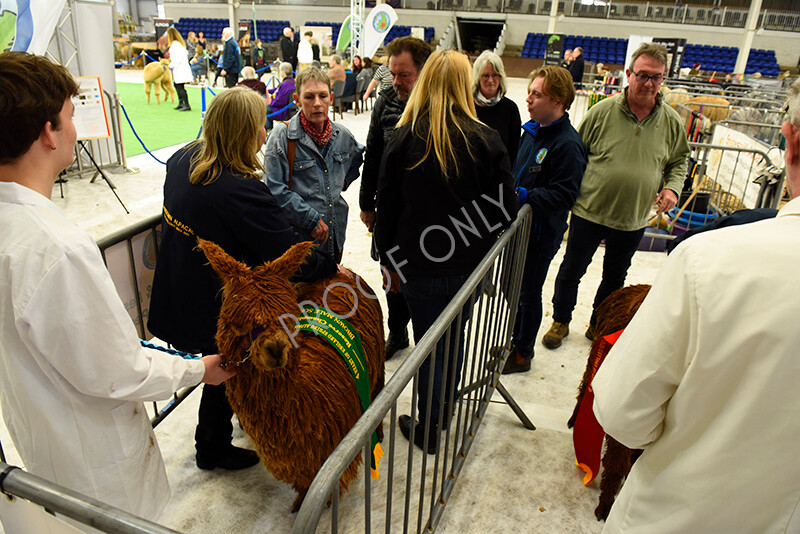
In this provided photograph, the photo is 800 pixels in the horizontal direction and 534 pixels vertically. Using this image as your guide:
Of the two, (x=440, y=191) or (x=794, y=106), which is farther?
(x=440, y=191)

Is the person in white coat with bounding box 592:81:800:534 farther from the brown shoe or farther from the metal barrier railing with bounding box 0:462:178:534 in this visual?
the brown shoe

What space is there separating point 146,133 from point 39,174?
926 centimetres

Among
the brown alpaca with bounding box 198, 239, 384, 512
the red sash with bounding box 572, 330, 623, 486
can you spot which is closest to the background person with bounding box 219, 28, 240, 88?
the brown alpaca with bounding box 198, 239, 384, 512

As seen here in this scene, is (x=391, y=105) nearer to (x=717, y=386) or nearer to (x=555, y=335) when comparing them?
(x=555, y=335)

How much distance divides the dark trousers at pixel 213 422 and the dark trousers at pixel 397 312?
1.20 meters

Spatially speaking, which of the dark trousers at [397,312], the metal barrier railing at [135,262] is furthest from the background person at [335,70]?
the metal barrier railing at [135,262]

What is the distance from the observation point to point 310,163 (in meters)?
2.51

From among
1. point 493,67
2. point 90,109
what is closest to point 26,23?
point 90,109

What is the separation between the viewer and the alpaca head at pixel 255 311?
4.95 feet

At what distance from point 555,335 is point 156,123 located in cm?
963

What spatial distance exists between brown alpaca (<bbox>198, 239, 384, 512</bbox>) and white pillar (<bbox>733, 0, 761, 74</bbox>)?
24945 mm

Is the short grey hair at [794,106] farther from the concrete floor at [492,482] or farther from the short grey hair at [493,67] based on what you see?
the short grey hair at [493,67]

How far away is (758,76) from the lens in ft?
58.6

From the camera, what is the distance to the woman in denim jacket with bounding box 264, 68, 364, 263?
96.9 inches
